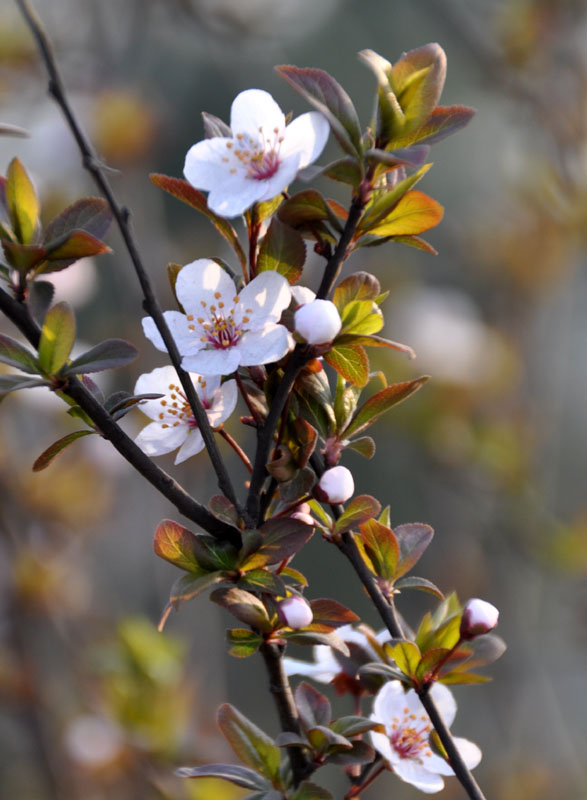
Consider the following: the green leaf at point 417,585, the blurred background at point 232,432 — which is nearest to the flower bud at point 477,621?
the green leaf at point 417,585

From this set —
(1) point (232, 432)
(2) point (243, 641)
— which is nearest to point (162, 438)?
(2) point (243, 641)

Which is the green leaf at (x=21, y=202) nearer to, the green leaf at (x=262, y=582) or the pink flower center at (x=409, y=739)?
the green leaf at (x=262, y=582)

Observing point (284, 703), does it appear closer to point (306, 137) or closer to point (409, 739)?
point (409, 739)

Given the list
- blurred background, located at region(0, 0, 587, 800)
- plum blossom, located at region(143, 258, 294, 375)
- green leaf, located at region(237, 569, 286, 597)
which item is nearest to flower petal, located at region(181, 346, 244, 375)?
plum blossom, located at region(143, 258, 294, 375)

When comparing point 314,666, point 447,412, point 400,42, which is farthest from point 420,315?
point 400,42

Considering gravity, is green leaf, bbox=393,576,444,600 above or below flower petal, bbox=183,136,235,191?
below

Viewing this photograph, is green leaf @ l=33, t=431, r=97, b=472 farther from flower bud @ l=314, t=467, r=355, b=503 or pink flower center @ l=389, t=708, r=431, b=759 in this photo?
pink flower center @ l=389, t=708, r=431, b=759

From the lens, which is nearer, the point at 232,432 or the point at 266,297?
the point at 266,297

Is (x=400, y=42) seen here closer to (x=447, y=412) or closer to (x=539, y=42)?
(x=539, y=42)
